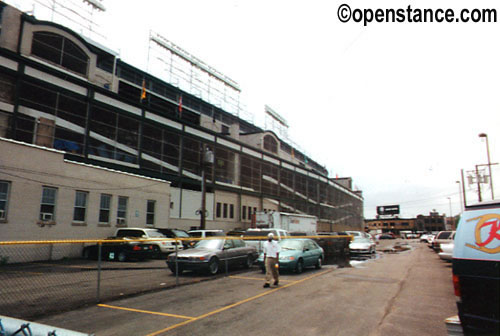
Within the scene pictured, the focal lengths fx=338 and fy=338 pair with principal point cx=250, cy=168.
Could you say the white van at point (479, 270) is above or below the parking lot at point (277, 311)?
above

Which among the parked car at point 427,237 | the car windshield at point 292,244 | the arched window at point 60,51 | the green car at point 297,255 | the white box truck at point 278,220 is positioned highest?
the arched window at point 60,51

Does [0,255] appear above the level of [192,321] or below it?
above

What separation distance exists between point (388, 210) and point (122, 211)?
115 metres

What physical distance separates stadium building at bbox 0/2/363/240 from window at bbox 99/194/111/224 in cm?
7

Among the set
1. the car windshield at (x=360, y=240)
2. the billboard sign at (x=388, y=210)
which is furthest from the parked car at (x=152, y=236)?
the billboard sign at (x=388, y=210)

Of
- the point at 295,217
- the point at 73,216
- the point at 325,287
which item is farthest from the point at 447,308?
the point at 295,217

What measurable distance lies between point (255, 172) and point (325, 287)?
117 ft

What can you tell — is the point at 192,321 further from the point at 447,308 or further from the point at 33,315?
the point at 447,308

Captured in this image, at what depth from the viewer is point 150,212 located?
89.1 ft

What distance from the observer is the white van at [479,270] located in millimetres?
4117

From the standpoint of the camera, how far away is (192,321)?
21.6 feet

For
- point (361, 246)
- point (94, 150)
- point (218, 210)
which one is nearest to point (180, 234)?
point (94, 150)

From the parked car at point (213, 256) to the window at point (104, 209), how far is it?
11798 millimetres

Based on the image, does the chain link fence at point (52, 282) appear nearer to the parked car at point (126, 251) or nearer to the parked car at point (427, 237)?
the parked car at point (126, 251)
